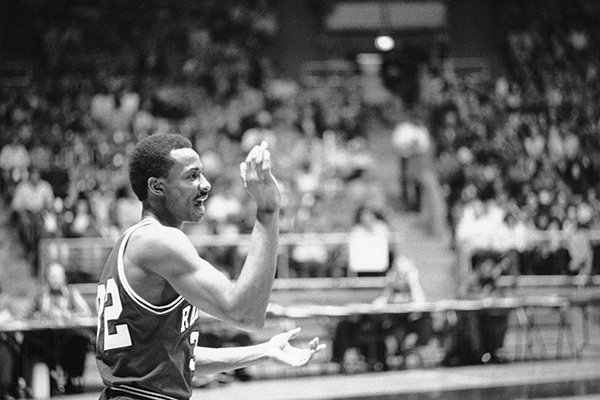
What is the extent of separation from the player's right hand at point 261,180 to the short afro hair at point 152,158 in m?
0.46

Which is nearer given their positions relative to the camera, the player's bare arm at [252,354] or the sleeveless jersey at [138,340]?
the sleeveless jersey at [138,340]

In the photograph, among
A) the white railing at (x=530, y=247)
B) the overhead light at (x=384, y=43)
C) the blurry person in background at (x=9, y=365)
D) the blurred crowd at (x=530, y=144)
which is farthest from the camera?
the overhead light at (x=384, y=43)

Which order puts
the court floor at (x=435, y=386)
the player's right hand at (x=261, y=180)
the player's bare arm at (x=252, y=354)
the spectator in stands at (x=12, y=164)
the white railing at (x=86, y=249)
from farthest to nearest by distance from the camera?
the spectator in stands at (x=12, y=164), the white railing at (x=86, y=249), the court floor at (x=435, y=386), the player's bare arm at (x=252, y=354), the player's right hand at (x=261, y=180)

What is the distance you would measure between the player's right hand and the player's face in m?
0.41

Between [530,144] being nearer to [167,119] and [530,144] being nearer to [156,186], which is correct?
[167,119]

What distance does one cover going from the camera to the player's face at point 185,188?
3355 millimetres

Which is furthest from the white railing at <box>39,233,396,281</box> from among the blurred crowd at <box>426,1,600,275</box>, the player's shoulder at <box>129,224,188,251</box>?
the player's shoulder at <box>129,224,188,251</box>

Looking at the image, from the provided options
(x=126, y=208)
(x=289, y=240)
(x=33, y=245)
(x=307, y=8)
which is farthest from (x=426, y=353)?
(x=307, y=8)

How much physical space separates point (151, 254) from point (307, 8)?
1995 centimetres

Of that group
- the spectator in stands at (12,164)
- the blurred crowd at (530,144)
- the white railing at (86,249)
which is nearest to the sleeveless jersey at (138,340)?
the white railing at (86,249)

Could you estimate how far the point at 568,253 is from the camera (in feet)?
48.8

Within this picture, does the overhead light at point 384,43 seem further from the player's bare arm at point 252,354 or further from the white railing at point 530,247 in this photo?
the player's bare arm at point 252,354

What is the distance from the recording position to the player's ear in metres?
3.38

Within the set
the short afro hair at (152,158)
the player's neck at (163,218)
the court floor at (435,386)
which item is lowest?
the court floor at (435,386)
